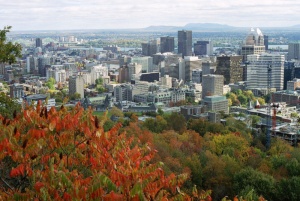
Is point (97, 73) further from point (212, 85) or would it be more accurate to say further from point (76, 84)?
point (212, 85)

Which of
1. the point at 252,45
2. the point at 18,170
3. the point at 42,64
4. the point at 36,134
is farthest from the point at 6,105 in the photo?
the point at 42,64

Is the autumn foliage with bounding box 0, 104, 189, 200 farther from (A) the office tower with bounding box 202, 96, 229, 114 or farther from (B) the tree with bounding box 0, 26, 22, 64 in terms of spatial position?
(A) the office tower with bounding box 202, 96, 229, 114

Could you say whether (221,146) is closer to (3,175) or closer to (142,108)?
(3,175)

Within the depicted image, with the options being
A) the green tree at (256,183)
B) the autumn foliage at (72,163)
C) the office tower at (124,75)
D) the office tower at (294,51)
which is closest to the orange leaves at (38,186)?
the autumn foliage at (72,163)

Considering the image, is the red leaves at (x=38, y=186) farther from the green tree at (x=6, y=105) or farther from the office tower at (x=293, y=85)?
the office tower at (x=293, y=85)

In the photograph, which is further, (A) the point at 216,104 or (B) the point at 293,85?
(B) the point at 293,85

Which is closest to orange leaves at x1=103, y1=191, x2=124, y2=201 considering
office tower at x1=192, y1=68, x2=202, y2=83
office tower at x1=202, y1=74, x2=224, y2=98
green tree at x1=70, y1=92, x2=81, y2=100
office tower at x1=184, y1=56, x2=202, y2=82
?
office tower at x1=202, y1=74, x2=224, y2=98
